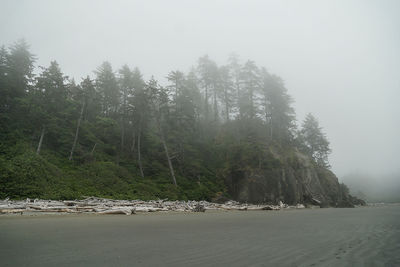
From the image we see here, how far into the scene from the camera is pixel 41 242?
3.40m

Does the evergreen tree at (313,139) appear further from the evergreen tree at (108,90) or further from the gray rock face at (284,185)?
the evergreen tree at (108,90)

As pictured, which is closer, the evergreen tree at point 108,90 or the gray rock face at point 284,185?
the gray rock face at point 284,185

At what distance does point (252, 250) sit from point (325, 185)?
112 feet

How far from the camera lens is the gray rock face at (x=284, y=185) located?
23844 mm

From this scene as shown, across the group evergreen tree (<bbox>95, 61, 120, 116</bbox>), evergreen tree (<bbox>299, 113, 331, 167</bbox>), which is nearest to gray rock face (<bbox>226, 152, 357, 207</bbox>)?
evergreen tree (<bbox>299, 113, 331, 167</bbox>)

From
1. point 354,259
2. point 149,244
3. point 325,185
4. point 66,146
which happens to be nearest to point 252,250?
point 354,259

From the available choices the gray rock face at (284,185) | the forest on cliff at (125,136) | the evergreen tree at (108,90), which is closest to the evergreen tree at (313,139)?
the forest on cliff at (125,136)

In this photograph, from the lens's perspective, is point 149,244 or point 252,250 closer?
point 252,250

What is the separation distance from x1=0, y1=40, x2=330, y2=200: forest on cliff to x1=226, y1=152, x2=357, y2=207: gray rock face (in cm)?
79

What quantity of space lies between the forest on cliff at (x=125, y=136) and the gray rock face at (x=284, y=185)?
0.79m

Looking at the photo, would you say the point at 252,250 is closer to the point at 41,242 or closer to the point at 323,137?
the point at 41,242

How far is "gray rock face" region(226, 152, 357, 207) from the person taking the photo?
2384 cm

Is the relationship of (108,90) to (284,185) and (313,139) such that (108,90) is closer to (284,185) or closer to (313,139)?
(284,185)

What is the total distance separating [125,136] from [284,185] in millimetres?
23170
